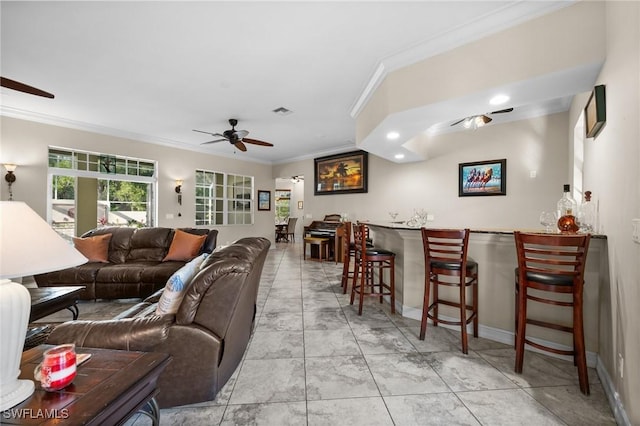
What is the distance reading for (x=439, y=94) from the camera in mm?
2666

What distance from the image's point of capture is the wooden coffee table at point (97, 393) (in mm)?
855

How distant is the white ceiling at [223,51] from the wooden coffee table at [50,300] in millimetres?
2386

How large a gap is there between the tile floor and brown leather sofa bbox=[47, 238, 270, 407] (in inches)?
6.5

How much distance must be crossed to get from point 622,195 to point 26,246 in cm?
294

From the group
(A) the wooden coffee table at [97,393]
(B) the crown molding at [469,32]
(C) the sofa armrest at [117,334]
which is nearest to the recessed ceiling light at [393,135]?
(B) the crown molding at [469,32]

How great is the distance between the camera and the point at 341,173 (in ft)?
23.5

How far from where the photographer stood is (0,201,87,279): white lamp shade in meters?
0.91

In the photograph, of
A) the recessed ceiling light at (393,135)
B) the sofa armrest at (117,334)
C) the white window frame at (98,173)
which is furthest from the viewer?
the white window frame at (98,173)

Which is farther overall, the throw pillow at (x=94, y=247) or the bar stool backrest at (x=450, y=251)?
the throw pillow at (x=94, y=247)

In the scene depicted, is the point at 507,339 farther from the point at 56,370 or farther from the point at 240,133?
the point at 240,133

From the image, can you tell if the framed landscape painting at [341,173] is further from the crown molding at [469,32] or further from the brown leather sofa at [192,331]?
the brown leather sofa at [192,331]

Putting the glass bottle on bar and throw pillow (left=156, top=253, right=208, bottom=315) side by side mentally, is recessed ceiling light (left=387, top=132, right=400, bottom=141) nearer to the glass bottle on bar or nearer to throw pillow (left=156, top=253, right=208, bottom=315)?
the glass bottle on bar

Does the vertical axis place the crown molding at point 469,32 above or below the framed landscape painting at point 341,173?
above

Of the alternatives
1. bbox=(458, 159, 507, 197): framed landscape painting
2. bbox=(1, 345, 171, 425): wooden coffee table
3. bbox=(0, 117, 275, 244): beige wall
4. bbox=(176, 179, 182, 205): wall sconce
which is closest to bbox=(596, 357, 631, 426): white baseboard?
bbox=(1, 345, 171, 425): wooden coffee table
